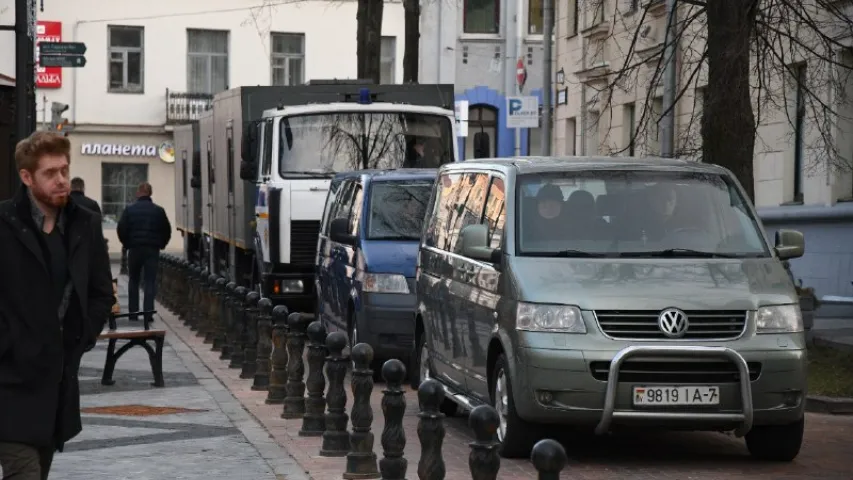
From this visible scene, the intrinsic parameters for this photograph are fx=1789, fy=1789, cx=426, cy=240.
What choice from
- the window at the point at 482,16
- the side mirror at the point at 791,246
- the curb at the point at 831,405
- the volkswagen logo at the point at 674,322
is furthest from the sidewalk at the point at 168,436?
the window at the point at 482,16

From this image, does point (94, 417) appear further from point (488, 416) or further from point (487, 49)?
point (487, 49)

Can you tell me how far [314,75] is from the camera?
55.2m

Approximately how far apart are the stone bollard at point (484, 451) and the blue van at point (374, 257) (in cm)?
858

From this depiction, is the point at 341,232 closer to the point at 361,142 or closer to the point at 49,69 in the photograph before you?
the point at 361,142

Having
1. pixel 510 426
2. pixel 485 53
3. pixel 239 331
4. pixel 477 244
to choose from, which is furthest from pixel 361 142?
pixel 485 53

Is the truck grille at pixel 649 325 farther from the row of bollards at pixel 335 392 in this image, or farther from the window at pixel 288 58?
the window at pixel 288 58

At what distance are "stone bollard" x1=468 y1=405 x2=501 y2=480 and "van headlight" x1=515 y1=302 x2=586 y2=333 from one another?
336 cm

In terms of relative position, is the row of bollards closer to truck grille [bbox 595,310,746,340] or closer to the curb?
truck grille [bbox 595,310,746,340]

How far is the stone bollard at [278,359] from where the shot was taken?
14086mm

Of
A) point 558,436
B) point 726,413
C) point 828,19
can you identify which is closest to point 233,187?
point 828,19

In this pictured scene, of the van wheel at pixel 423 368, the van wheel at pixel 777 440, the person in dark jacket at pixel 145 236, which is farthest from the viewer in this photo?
the person in dark jacket at pixel 145 236

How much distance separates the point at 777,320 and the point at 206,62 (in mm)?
45059

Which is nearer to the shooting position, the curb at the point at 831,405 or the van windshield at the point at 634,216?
the van windshield at the point at 634,216

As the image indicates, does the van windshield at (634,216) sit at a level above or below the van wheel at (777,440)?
above
